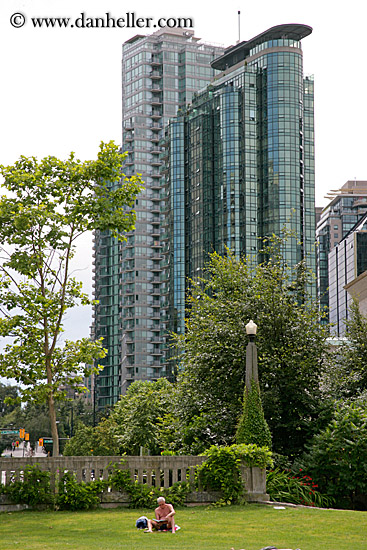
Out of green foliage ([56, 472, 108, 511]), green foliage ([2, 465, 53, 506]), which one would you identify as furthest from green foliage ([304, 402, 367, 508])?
green foliage ([2, 465, 53, 506])

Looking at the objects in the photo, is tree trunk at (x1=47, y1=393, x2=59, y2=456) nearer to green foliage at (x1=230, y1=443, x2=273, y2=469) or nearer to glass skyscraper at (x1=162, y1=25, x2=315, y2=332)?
green foliage at (x1=230, y1=443, x2=273, y2=469)

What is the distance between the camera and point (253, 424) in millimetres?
22469

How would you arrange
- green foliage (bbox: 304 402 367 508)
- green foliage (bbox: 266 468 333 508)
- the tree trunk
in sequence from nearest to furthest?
green foliage (bbox: 266 468 333 508), the tree trunk, green foliage (bbox: 304 402 367 508)

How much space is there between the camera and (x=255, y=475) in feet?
66.1

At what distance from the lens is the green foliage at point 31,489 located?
62.9ft

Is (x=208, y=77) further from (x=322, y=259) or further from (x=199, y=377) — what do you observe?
(x=199, y=377)

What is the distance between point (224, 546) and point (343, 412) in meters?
11.5

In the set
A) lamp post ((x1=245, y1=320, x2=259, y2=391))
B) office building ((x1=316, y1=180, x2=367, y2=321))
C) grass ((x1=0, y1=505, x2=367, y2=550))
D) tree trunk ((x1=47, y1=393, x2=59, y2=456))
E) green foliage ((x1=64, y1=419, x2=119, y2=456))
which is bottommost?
green foliage ((x1=64, y1=419, x2=119, y2=456))

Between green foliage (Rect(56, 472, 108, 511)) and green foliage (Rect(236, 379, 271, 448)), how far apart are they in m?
5.10

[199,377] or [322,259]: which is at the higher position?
[322,259]

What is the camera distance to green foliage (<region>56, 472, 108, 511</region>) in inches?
757

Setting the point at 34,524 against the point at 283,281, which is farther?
the point at 283,281

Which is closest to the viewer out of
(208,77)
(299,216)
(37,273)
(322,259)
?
(37,273)

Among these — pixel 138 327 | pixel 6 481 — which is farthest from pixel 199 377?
pixel 138 327
